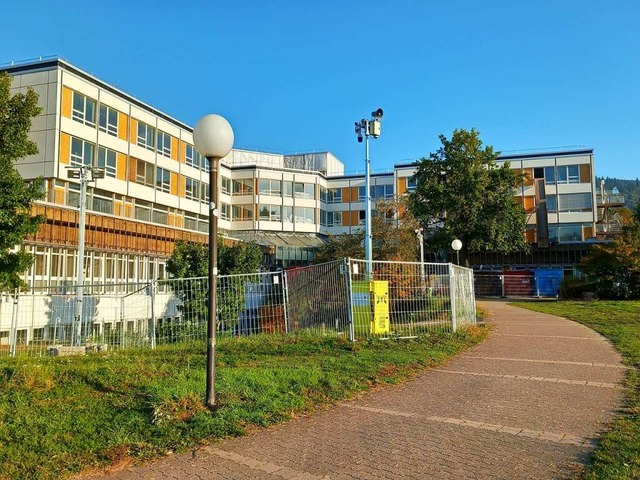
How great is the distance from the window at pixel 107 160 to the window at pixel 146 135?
3.24m

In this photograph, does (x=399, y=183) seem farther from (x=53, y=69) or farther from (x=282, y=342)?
(x=282, y=342)

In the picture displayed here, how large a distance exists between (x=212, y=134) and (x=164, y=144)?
125 ft

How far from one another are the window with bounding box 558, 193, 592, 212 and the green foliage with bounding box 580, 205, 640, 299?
26154 millimetres

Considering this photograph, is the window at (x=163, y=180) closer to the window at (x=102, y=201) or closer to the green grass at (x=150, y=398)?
the window at (x=102, y=201)

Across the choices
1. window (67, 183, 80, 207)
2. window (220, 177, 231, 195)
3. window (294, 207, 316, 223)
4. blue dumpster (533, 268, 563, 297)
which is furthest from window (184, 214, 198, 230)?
blue dumpster (533, 268, 563, 297)

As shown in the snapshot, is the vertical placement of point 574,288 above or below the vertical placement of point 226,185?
below

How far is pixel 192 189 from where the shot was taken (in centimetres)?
4622

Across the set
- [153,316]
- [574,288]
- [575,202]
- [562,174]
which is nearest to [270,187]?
[562,174]

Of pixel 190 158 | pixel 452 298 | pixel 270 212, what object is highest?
pixel 190 158

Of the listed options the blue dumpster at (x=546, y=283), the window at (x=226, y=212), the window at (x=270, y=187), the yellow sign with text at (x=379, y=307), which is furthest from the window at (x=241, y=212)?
the yellow sign with text at (x=379, y=307)

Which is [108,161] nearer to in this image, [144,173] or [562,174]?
[144,173]

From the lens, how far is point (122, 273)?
33.4 m

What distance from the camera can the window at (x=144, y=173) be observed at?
39.5 m

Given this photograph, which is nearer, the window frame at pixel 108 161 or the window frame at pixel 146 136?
the window frame at pixel 108 161
